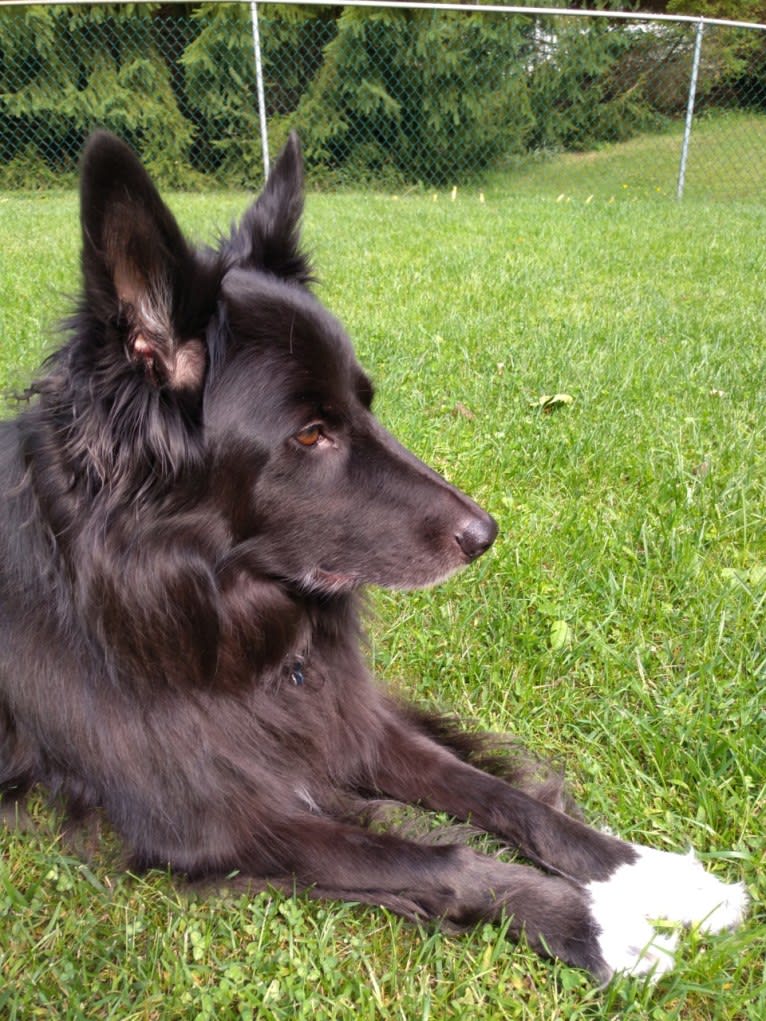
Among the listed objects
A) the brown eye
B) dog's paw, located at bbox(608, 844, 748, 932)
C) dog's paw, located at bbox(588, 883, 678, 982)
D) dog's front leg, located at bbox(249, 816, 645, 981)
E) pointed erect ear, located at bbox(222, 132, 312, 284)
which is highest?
pointed erect ear, located at bbox(222, 132, 312, 284)

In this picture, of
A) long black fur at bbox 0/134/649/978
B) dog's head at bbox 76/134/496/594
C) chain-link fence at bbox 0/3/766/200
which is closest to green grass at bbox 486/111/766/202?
chain-link fence at bbox 0/3/766/200

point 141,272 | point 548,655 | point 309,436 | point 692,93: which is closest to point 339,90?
point 692,93

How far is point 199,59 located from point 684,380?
13204 millimetres

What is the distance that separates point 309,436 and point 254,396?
0.19 m

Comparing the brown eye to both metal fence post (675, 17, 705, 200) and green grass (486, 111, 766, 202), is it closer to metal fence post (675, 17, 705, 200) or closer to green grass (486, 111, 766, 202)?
metal fence post (675, 17, 705, 200)

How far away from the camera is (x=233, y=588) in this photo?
6.25ft

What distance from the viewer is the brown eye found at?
195 cm

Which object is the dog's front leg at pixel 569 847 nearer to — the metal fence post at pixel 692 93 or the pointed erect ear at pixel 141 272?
the pointed erect ear at pixel 141 272

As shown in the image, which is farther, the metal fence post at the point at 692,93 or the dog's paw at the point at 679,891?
the metal fence post at the point at 692,93

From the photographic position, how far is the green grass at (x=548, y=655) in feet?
5.43

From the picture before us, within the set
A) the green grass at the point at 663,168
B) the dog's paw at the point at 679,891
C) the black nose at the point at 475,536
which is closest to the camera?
the dog's paw at the point at 679,891

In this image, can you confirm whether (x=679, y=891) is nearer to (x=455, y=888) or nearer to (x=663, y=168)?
(x=455, y=888)

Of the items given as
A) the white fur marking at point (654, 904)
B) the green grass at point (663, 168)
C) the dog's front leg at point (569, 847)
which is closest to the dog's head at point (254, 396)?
the dog's front leg at point (569, 847)

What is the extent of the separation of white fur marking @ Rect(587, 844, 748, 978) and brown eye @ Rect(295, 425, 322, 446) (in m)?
1.22
